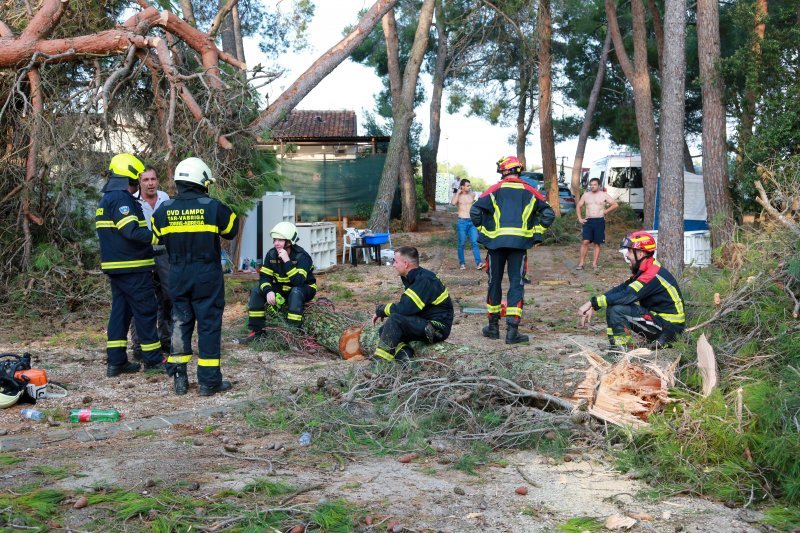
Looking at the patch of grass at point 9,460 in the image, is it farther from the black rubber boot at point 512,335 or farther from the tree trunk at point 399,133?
the tree trunk at point 399,133

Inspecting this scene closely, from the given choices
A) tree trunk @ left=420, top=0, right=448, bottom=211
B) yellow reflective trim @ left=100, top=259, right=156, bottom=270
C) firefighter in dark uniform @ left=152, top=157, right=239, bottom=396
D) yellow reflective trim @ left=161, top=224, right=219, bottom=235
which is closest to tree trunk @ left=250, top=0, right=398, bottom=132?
yellow reflective trim @ left=100, top=259, right=156, bottom=270

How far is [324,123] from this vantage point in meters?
39.5

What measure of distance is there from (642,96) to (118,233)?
14887 mm

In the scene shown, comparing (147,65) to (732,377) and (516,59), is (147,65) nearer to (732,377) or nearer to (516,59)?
(732,377)

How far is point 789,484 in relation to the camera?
4.26 meters

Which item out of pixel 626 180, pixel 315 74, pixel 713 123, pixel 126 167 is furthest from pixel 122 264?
pixel 626 180

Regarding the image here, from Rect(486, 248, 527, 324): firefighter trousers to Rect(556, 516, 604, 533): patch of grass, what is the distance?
434cm

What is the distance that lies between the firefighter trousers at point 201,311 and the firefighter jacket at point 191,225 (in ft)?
0.28

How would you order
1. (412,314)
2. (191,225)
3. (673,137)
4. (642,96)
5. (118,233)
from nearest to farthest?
(191,225)
(412,314)
(118,233)
(673,137)
(642,96)

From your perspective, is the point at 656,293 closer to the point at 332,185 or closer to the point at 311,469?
the point at 311,469

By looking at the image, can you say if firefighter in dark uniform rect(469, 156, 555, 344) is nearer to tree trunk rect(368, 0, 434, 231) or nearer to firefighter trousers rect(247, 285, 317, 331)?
firefighter trousers rect(247, 285, 317, 331)

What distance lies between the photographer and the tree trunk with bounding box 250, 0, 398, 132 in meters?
11.8

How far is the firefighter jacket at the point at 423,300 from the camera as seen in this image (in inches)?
271

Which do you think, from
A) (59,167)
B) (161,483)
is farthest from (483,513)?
(59,167)
